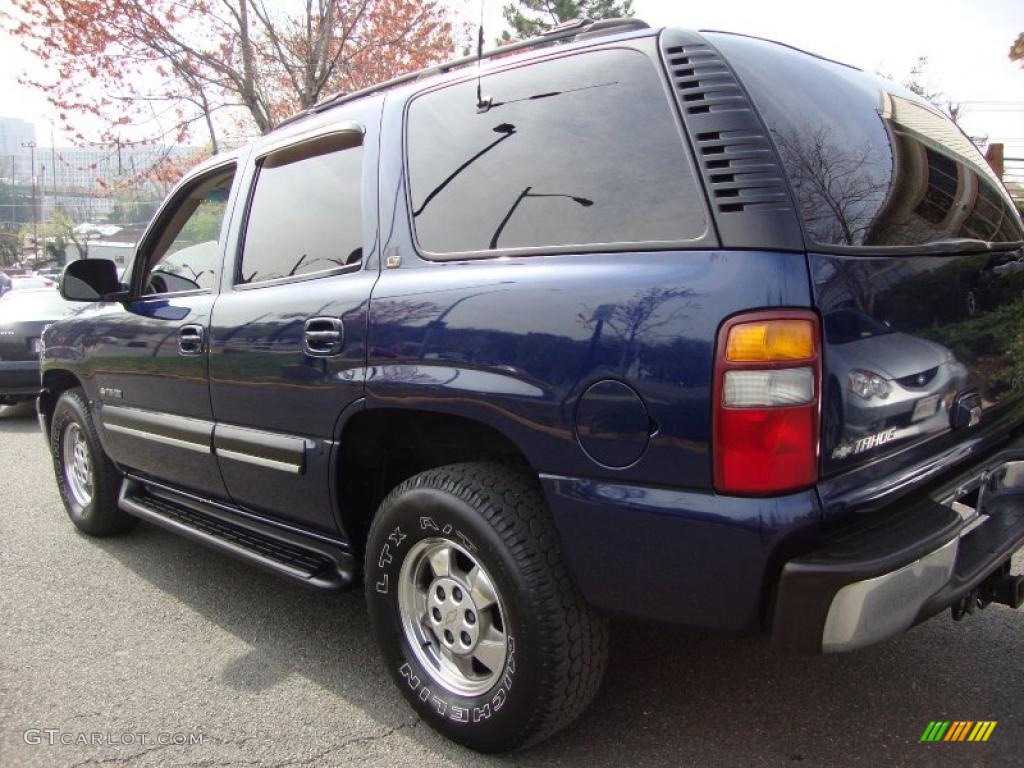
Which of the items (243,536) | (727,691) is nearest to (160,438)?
(243,536)

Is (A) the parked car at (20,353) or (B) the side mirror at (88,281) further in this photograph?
(A) the parked car at (20,353)

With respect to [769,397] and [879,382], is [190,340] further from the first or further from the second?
[879,382]

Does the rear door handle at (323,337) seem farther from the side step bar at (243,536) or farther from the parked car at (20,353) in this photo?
the parked car at (20,353)

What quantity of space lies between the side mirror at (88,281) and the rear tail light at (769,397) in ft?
10.4

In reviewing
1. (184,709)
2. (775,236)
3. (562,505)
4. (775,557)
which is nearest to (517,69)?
(775,236)

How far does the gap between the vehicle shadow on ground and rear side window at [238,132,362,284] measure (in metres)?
→ 1.20

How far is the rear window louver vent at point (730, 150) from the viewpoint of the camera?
1.82 m

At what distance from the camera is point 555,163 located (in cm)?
218

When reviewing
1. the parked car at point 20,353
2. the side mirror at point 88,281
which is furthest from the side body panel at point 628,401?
the parked car at point 20,353

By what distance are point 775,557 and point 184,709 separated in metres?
2.03

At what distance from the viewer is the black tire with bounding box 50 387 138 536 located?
4234mm

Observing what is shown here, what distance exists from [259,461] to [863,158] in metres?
2.22

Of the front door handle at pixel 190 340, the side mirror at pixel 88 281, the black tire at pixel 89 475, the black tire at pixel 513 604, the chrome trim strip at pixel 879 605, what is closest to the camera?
the chrome trim strip at pixel 879 605

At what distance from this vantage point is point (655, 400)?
1844mm
